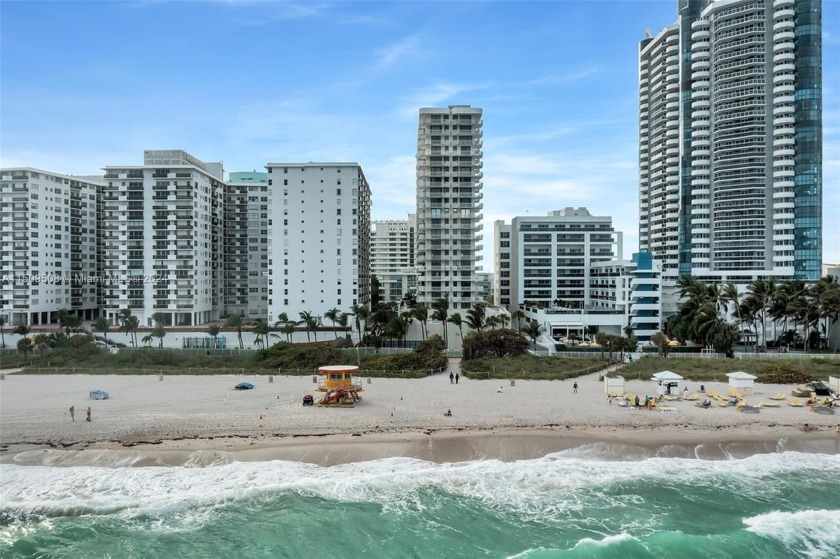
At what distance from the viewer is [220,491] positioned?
23.3 meters

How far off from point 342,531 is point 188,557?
19.7 feet

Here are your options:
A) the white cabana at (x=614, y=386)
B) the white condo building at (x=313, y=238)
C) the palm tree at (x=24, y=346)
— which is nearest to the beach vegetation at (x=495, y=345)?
the white cabana at (x=614, y=386)

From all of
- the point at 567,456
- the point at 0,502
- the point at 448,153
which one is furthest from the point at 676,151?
the point at 0,502

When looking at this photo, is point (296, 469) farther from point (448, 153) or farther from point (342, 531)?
point (448, 153)

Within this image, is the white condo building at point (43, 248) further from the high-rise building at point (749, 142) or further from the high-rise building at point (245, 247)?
the high-rise building at point (749, 142)

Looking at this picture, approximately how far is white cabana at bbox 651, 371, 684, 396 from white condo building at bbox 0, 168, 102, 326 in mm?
94779

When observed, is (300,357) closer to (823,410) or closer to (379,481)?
(379,481)

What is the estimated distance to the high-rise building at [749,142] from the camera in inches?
3093

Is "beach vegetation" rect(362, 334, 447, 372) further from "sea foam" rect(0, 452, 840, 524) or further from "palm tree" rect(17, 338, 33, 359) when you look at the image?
"palm tree" rect(17, 338, 33, 359)

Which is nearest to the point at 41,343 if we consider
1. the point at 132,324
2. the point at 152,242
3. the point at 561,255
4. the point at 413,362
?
the point at 132,324

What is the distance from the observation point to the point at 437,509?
22.0 meters

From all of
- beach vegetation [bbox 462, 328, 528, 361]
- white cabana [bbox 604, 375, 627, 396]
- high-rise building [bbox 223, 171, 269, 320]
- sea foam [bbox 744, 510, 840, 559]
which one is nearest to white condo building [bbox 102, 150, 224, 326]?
high-rise building [bbox 223, 171, 269, 320]

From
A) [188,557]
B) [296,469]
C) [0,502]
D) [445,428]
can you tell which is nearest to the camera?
[188,557]

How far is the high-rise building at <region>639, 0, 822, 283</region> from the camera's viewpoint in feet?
258
